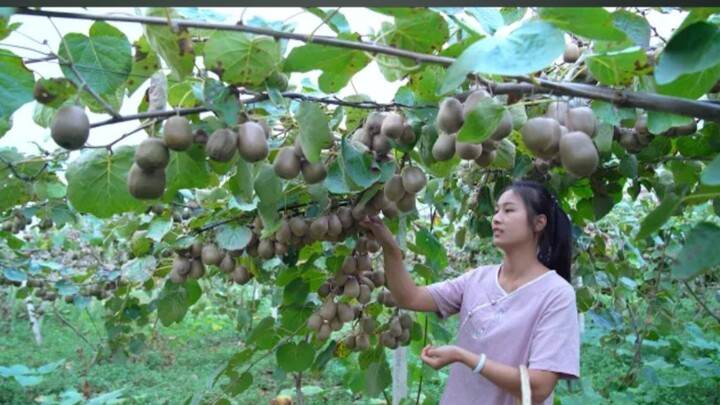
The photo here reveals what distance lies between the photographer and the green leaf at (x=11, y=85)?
3.53 ft

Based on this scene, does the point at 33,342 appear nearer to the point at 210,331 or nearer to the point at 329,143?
the point at 210,331

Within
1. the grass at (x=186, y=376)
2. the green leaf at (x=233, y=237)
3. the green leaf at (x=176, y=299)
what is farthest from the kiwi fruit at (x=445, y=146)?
the grass at (x=186, y=376)

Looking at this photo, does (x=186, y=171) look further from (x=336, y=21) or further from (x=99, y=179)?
(x=336, y=21)

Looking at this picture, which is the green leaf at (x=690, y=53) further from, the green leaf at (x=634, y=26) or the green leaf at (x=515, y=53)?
the green leaf at (x=634, y=26)

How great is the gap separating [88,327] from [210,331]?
69.2 inches

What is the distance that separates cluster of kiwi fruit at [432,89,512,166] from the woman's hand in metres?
0.65

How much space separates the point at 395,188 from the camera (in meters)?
1.49

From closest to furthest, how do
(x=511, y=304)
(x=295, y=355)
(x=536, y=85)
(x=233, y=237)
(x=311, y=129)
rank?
(x=536, y=85) < (x=311, y=129) < (x=233, y=237) < (x=511, y=304) < (x=295, y=355)

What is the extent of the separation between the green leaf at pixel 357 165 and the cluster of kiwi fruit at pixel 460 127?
21 centimetres

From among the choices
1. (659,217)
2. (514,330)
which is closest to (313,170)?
(659,217)

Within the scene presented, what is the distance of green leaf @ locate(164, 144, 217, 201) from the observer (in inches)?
49.2

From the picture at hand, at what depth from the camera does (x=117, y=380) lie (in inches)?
264

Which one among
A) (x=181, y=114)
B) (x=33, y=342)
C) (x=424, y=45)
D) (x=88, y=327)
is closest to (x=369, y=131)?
(x=424, y=45)

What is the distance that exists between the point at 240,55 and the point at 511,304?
1215 mm
